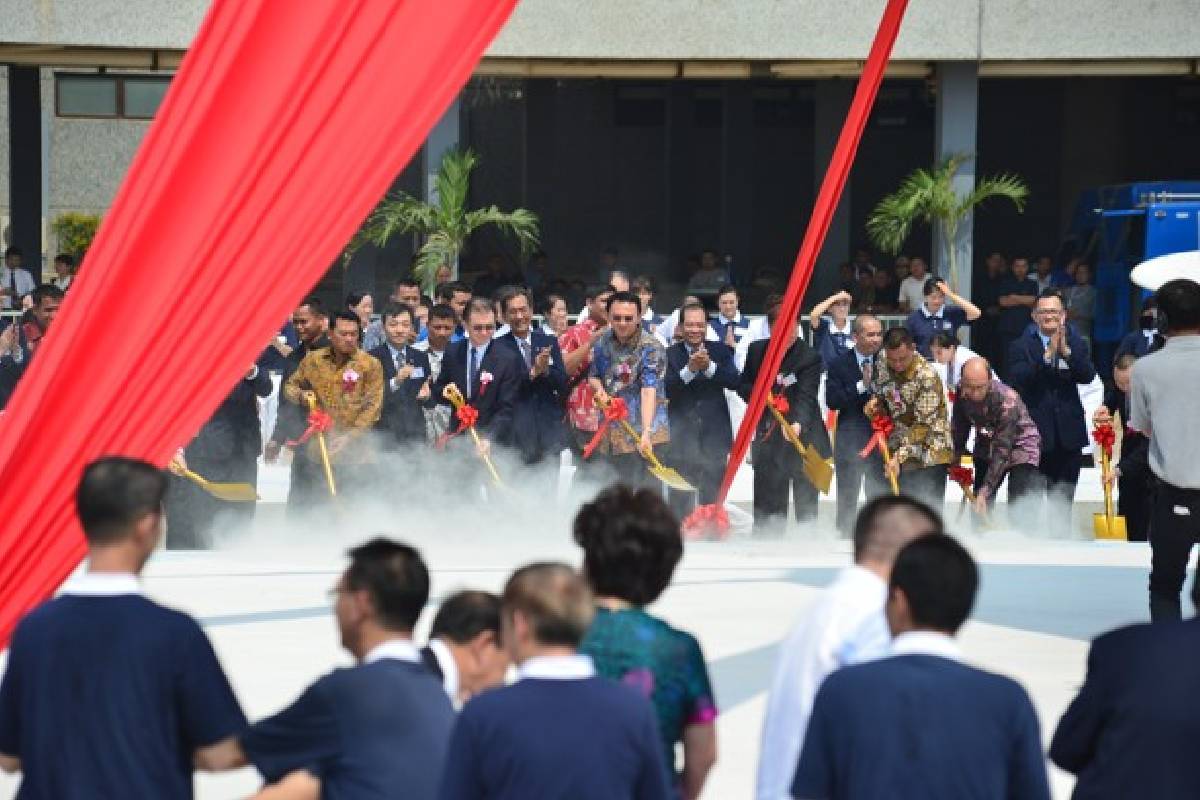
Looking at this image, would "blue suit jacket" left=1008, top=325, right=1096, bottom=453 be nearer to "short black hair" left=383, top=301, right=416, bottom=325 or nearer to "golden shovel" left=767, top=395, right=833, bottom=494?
"golden shovel" left=767, top=395, right=833, bottom=494

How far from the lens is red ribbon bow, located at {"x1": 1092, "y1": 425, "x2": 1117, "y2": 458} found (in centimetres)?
1442

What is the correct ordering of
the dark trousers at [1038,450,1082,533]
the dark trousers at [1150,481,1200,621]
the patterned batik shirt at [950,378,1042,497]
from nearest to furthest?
1. the dark trousers at [1150,481,1200,621]
2. the patterned batik shirt at [950,378,1042,497]
3. the dark trousers at [1038,450,1082,533]

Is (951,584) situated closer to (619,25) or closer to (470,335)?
(470,335)

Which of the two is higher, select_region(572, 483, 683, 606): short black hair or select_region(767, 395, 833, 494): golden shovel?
select_region(572, 483, 683, 606): short black hair

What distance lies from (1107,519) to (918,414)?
2151 mm

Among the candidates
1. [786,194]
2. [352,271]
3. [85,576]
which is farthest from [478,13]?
[786,194]

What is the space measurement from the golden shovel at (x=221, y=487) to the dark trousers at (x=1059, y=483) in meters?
5.20

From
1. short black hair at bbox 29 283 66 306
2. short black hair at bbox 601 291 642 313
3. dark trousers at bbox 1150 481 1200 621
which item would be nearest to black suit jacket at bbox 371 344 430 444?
short black hair at bbox 601 291 642 313

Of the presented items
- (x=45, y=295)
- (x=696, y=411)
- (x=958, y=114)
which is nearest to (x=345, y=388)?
(x=696, y=411)

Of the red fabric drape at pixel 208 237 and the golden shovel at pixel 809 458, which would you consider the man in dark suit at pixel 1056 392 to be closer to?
the golden shovel at pixel 809 458

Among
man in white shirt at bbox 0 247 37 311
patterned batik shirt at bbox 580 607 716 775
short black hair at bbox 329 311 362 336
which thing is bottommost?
patterned batik shirt at bbox 580 607 716 775

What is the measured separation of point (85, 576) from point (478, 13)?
77.9 inches

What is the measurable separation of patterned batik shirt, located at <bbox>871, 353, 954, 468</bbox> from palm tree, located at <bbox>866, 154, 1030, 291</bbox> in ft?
26.0

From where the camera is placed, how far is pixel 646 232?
111 ft
